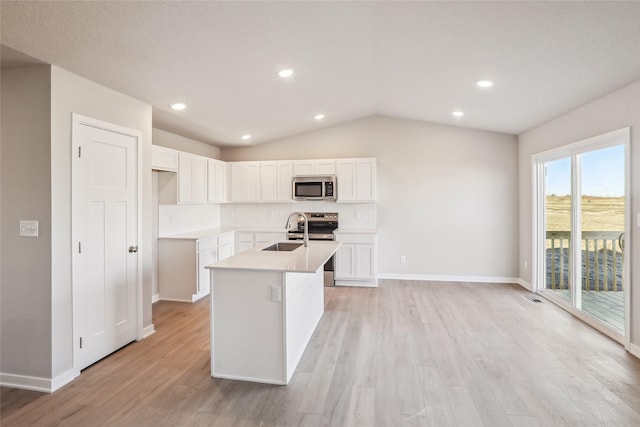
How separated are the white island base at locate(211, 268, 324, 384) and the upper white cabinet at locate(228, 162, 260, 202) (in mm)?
3472

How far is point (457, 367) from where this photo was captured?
8.99 ft

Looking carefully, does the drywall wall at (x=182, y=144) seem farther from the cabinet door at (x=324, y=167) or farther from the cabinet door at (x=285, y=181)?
the cabinet door at (x=324, y=167)

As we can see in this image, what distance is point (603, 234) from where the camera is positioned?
357cm

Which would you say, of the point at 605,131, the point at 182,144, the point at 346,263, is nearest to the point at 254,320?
the point at 346,263

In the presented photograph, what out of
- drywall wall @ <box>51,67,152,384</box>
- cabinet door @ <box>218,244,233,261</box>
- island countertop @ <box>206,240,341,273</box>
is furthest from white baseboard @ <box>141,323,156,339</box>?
cabinet door @ <box>218,244,233,261</box>

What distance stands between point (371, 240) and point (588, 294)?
109 inches

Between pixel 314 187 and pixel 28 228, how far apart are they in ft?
12.4

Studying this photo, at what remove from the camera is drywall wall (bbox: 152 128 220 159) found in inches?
186

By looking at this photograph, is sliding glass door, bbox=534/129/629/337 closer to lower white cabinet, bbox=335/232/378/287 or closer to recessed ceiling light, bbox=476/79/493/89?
recessed ceiling light, bbox=476/79/493/89

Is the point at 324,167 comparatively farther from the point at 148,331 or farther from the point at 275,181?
the point at 148,331

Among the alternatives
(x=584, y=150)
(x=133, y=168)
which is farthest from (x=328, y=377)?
(x=584, y=150)

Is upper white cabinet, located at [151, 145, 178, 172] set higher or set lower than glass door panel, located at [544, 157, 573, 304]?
higher

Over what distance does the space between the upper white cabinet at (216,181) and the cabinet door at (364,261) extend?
8.30 feet

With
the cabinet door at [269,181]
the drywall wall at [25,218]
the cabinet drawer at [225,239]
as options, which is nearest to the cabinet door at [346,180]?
the cabinet door at [269,181]
